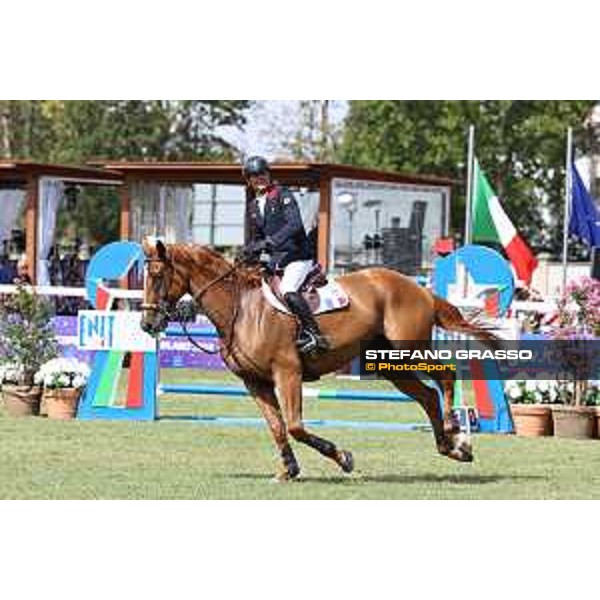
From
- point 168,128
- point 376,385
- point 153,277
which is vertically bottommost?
point 376,385

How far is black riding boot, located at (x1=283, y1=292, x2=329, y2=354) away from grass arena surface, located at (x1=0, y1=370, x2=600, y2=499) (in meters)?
0.95

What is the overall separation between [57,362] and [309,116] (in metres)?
28.9

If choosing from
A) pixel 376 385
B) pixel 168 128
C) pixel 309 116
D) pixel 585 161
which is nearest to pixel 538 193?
pixel 585 161

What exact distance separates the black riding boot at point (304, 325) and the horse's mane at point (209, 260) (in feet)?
1.07

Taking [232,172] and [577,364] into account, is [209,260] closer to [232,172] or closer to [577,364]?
[577,364]

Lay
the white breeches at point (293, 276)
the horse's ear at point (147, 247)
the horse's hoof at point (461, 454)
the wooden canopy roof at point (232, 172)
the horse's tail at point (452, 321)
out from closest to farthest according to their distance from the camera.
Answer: the horse's ear at point (147, 247), the white breeches at point (293, 276), the horse's hoof at point (461, 454), the horse's tail at point (452, 321), the wooden canopy roof at point (232, 172)

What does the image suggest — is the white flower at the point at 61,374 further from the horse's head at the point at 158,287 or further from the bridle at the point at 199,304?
the horse's head at the point at 158,287

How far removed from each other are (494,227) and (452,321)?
1435 cm

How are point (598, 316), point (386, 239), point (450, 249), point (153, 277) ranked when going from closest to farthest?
point (153, 277) → point (598, 316) → point (450, 249) → point (386, 239)

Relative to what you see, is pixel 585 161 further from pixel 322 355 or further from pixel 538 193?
pixel 322 355

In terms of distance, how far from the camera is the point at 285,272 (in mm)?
11797

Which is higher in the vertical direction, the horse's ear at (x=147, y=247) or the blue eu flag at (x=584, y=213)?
the blue eu flag at (x=584, y=213)

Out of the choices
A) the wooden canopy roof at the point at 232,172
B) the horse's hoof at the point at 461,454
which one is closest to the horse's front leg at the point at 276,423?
the horse's hoof at the point at 461,454

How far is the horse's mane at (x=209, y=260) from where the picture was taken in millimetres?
11812
